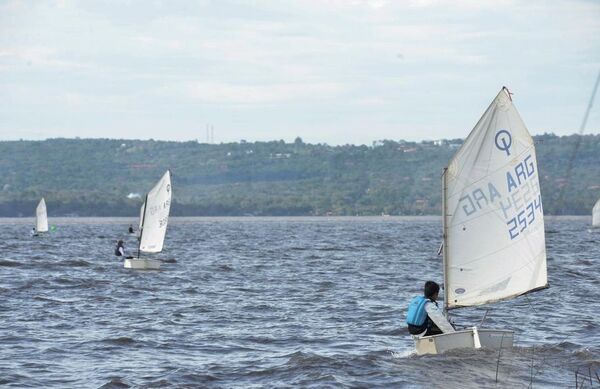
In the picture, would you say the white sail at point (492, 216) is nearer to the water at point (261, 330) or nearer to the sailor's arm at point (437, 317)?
the sailor's arm at point (437, 317)

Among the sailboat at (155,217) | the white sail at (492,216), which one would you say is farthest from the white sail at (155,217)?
the white sail at (492,216)

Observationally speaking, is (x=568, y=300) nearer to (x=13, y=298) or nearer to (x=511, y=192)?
(x=511, y=192)

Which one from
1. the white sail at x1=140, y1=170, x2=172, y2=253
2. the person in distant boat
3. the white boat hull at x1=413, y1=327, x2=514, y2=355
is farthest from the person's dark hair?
the white sail at x1=140, y1=170, x2=172, y2=253

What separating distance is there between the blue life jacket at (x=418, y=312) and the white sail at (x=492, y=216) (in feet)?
1.96

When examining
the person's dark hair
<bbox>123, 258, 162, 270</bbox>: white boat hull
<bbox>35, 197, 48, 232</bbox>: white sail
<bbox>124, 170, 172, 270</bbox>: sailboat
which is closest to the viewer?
the person's dark hair

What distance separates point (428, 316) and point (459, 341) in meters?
0.87

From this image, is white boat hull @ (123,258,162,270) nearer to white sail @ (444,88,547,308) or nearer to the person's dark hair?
white sail @ (444,88,547,308)

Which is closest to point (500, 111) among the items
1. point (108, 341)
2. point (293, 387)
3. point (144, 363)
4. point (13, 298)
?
point (293, 387)

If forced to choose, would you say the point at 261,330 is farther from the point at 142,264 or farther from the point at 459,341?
→ the point at 142,264

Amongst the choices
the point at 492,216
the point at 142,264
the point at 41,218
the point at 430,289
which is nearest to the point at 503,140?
the point at 492,216

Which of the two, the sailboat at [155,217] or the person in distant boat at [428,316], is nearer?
the person in distant boat at [428,316]

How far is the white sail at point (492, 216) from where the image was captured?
23.5 m

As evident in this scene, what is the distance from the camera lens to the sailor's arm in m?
23.2

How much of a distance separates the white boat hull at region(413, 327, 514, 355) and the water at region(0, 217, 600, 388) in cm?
22
